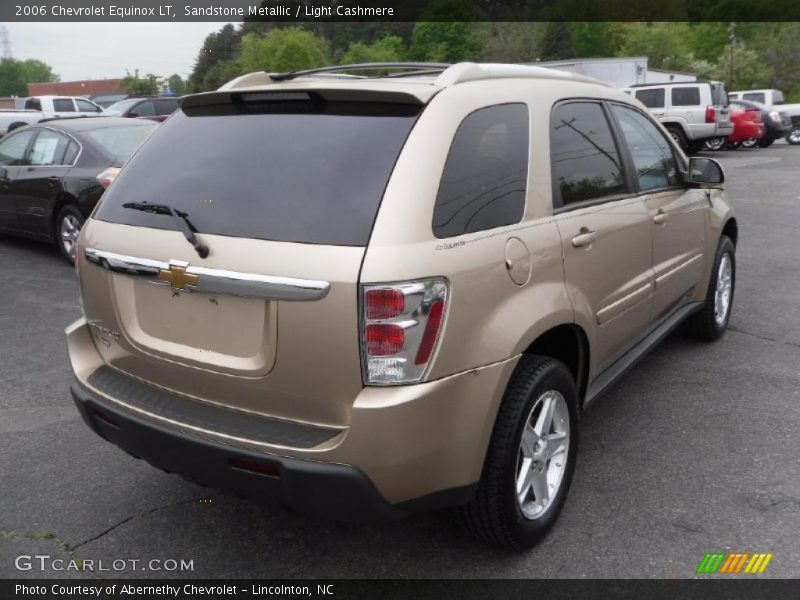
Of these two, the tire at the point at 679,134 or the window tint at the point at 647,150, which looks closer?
the window tint at the point at 647,150

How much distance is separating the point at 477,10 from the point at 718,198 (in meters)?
96.2

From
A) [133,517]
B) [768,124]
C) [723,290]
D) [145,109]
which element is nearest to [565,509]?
[133,517]

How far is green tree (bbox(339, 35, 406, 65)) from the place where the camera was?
71.2 m

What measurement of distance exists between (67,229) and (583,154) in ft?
20.3

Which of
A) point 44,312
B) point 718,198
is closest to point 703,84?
point 718,198

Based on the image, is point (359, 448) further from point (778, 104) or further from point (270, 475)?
point (778, 104)

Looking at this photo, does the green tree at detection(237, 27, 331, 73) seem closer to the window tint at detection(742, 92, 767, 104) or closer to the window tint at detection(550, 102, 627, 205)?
the window tint at detection(742, 92, 767, 104)

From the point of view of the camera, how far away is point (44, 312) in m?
6.20

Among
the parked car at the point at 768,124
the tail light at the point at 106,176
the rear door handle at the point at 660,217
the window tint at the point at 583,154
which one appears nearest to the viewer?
the window tint at the point at 583,154

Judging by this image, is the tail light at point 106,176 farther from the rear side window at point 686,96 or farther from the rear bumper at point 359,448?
the rear side window at point 686,96

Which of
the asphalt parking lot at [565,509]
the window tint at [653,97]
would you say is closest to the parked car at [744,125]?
the window tint at [653,97]

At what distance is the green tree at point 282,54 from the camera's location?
50.3 metres

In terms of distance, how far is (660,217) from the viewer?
12.7 feet

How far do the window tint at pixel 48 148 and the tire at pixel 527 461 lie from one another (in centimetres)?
672
